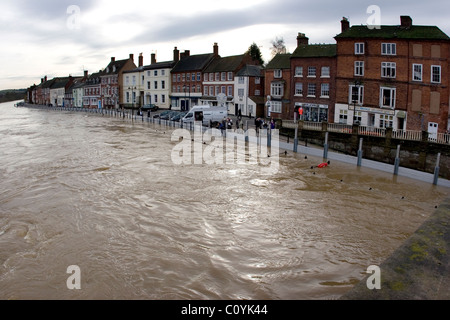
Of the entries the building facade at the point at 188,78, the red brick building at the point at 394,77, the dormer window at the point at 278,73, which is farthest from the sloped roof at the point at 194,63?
the red brick building at the point at 394,77

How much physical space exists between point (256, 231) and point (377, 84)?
2548 centimetres

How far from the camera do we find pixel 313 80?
118 ft

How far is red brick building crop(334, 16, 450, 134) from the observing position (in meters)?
28.9

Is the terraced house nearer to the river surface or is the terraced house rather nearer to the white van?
the white van

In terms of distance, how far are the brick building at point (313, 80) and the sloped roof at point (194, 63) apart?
19.5 metres

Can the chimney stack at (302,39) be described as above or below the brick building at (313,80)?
above

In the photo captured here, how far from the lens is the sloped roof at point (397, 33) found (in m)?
29.0

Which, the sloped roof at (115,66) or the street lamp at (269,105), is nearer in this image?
the street lamp at (269,105)

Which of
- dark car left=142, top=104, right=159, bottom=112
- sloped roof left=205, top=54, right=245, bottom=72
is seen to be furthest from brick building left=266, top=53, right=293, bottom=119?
dark car left=142, top=104, right=159, bottom=112

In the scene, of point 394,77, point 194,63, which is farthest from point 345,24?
point 194,63

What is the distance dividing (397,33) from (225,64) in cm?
2483

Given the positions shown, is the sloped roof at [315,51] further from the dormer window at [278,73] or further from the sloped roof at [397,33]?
the dormer window at [278,73]
